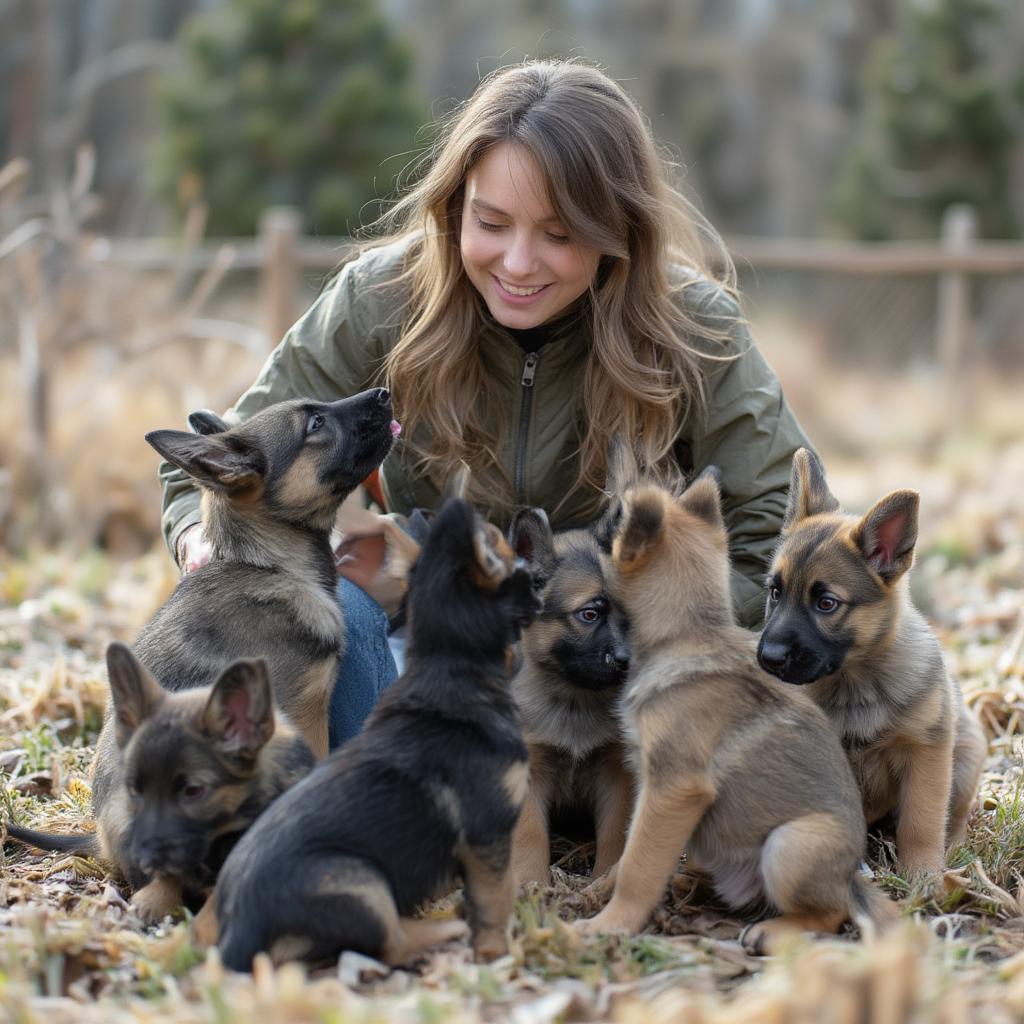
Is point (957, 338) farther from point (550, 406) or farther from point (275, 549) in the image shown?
point (275, 549)

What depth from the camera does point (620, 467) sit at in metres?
4.72

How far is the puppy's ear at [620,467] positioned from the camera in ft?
15.3

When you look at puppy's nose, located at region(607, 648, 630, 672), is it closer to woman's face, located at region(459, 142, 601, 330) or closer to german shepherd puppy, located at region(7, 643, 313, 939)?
german shepherd puppy, located at region(7, 643, 313, 939)

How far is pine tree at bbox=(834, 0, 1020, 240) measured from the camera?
822 inches

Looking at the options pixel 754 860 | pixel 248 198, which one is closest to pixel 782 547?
pixel 754 860

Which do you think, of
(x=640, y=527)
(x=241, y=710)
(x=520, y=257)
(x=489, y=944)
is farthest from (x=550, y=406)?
(x=489, y=944)

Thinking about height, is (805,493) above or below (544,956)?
above

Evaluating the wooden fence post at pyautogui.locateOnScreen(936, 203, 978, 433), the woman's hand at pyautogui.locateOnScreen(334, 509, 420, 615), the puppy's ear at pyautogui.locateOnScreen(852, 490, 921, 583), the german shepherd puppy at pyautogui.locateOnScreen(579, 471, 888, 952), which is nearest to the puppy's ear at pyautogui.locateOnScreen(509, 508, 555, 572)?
the german shepherd puppy at pyautogui.locateOnScreen(579, 471, 888, 952)

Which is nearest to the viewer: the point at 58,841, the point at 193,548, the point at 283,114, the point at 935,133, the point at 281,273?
the point at 58,841

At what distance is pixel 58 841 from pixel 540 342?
270cm

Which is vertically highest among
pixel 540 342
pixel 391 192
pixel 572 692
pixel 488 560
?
pixel 391 192

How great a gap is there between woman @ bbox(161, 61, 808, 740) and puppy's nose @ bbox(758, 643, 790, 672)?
98 cm

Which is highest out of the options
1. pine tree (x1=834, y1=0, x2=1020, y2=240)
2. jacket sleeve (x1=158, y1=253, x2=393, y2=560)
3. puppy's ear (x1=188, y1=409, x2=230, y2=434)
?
pine tree (x1=834, y1=0, x2=1020, y2=240)

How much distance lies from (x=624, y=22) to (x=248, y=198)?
65.3ft
